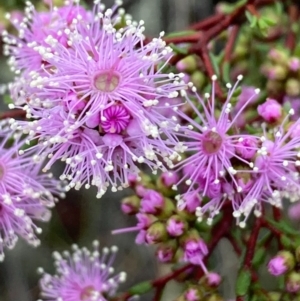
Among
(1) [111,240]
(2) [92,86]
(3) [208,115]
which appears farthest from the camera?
(1) [111,240]

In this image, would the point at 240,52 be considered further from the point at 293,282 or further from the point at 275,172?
the point at 293,282

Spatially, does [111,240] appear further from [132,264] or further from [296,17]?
[296,17]

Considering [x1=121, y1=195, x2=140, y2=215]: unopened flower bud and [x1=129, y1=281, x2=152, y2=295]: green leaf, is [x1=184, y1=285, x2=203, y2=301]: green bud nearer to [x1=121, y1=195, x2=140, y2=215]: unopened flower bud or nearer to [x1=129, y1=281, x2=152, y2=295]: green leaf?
[x1=129, y1=281, x2=152, y2=295]: green leaf

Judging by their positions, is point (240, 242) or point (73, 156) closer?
point (73, 156)

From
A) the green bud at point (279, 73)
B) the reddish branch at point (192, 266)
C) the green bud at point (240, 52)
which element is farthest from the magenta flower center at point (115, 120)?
the green bud at point (240, 52)

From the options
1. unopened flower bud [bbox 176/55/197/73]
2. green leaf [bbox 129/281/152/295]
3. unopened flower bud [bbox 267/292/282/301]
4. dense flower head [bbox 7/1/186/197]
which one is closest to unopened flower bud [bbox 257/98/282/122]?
dense flower head [bbox 7/1/186/197]

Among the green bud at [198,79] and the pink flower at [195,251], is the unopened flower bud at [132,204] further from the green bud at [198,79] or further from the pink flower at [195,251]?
the green bud at [198,79]

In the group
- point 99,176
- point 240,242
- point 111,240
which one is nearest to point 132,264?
point 111,240
